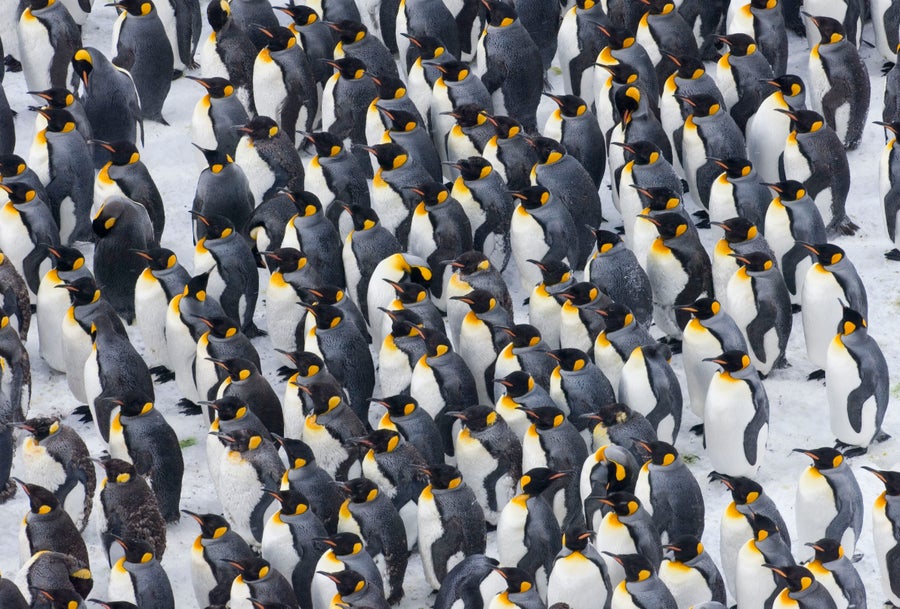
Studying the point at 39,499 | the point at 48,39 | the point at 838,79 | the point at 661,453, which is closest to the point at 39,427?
the point at 39,499

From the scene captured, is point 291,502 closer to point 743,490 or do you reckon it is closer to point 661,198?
point 743,490

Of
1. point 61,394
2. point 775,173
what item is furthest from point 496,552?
point 775,173

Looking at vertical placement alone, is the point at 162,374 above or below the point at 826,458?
above

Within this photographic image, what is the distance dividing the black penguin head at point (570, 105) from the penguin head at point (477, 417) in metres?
2.93

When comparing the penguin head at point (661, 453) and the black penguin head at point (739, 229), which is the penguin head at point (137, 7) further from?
the penguin head at point (661, 453)

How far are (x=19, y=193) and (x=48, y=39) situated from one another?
1911 mm

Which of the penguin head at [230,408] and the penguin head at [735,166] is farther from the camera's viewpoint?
the penguin head at [735,166]

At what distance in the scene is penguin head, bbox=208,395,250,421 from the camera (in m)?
9.67

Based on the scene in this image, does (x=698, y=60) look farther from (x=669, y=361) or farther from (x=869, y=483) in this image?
(x=869, y=483)

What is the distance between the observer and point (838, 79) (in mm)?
12297

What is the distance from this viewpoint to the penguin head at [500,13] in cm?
1262

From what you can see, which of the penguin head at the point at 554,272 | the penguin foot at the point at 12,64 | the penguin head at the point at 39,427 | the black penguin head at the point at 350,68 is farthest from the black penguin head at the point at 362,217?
the penguin foot at the point at 12,64

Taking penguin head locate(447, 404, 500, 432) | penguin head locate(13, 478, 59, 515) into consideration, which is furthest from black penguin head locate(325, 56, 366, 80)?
penguin head locate(13, 478, 59, 515)

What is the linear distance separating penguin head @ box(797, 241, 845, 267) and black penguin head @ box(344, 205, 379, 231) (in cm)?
240
